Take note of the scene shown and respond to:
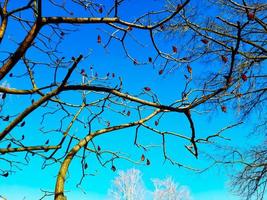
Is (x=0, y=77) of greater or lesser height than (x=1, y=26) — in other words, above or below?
below

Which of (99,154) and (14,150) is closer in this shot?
(14,150)

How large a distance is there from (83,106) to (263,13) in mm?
5001

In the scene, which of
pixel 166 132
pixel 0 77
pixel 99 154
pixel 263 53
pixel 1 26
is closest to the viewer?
pixel 0 77

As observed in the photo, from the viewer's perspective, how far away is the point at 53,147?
3250 mm

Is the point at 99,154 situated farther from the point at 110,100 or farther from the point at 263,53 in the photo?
the point at 263,53

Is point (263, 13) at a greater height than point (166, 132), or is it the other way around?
point (263, 13)

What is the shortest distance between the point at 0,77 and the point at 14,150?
86 cm

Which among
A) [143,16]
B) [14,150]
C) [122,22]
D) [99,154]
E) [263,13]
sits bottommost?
[14,150]

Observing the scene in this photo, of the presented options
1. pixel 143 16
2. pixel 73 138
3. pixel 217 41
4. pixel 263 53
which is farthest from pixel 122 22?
pixel 263 53

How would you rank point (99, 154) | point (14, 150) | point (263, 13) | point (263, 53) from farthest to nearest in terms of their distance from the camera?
1. point (263, 53)
2. point (263, 13)
3. point (99, 154)
4. point (14, 150)

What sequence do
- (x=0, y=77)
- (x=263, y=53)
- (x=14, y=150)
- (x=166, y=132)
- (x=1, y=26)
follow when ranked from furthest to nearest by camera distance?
(x=263, y=53), (x=166, y=132), (x=14, y=150), (x=1, y=26), (x=0, y=77)

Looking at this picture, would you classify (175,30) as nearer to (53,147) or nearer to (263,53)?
(263,53)

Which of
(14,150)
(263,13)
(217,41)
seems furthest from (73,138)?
(263,13)

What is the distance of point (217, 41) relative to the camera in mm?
7520
